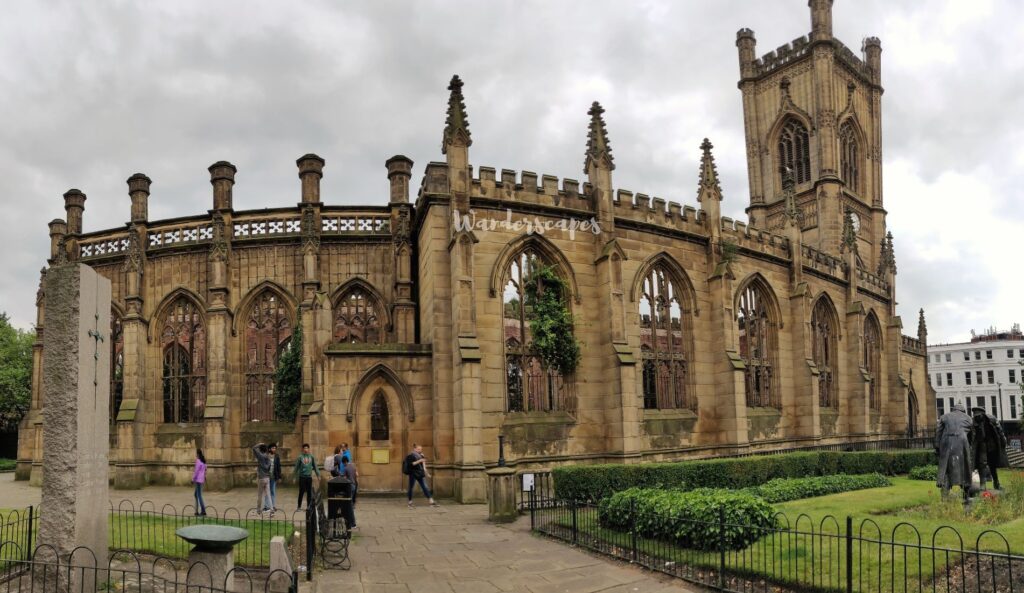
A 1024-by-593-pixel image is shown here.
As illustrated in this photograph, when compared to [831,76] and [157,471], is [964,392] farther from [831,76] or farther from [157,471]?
[157,471]

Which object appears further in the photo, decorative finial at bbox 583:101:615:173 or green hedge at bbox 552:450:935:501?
decorative finial at bbox 583:101:615:173

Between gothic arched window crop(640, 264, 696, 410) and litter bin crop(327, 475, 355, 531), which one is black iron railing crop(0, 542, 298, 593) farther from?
gothic arched window crop(640, 264, 696, 410)

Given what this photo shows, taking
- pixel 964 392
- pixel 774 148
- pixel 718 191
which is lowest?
pixel 964 392

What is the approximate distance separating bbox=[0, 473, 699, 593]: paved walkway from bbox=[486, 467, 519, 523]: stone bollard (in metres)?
0.29

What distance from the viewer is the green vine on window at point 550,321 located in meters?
22.8

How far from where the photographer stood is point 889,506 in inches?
627

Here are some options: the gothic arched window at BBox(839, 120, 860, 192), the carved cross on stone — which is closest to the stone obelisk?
the carved cross on stone

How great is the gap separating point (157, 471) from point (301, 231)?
31.6 feet

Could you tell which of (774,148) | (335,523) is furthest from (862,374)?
(335,523)

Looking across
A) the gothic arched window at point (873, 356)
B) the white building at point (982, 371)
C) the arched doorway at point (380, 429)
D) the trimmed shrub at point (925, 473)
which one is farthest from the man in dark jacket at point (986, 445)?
the white building at point (982, 371)

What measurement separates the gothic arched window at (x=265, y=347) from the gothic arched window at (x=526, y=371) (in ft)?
28.9

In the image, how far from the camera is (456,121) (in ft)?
73.2

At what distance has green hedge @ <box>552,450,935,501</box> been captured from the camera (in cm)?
1872

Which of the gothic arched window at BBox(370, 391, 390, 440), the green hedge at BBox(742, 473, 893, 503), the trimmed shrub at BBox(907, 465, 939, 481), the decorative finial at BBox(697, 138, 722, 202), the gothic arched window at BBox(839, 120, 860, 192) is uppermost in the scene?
the gothic arched window at BBox(839, 120, 860, 192)
